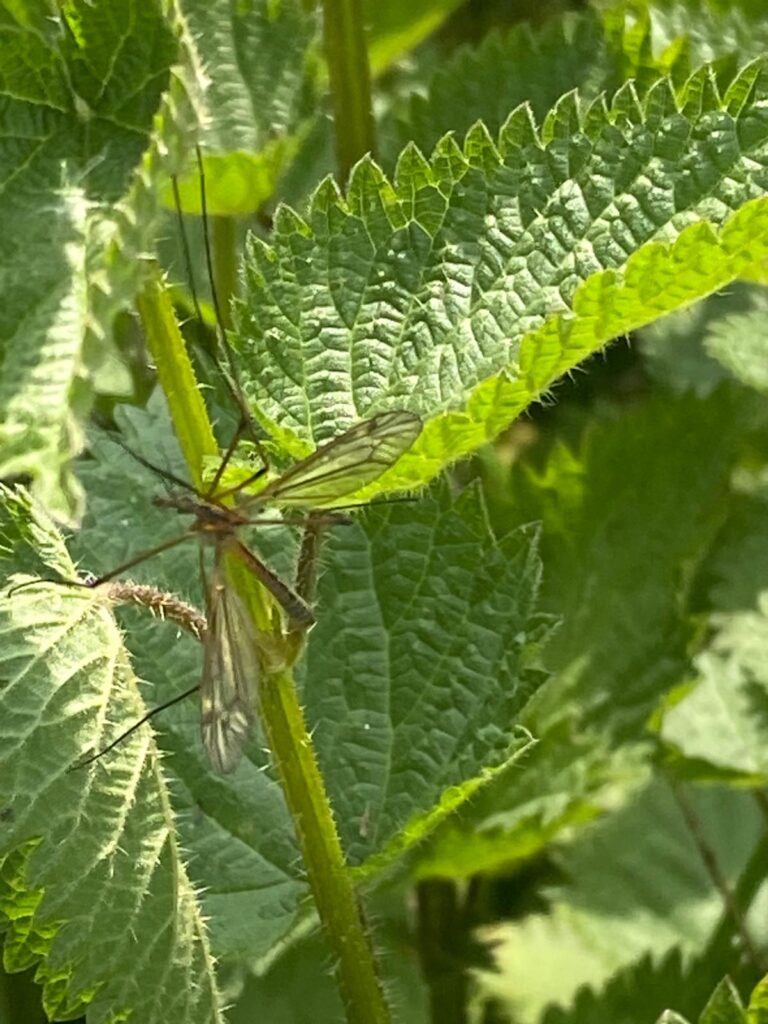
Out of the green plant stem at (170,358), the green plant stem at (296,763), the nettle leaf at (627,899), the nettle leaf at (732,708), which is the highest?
the green plant stem at (170,358)

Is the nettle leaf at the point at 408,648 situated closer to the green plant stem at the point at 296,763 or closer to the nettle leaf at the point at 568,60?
the green plant stem at the point at 296,763

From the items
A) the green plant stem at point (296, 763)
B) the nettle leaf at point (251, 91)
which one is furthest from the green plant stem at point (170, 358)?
the nettle leaf at point (251, 91)

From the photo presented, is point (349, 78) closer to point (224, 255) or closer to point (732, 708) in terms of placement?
point (224, 255)

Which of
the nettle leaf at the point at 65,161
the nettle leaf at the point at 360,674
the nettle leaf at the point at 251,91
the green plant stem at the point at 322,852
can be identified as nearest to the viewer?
the nettle leaf at the point at 65,161

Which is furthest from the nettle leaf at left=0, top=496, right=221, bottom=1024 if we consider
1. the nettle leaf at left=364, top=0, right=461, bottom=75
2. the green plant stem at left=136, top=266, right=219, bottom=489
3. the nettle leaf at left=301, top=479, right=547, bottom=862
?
the nettle leaf at left=364, top=0, right=461, bottom=75

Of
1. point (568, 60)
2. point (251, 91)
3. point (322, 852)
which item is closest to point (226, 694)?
point (322, 852)

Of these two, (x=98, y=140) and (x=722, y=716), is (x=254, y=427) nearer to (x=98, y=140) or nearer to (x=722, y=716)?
(x=98, y=140)

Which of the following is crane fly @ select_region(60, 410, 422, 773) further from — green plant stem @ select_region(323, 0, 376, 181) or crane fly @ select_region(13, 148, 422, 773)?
green plant stem @ select_region(323, 0, 376, 181)
